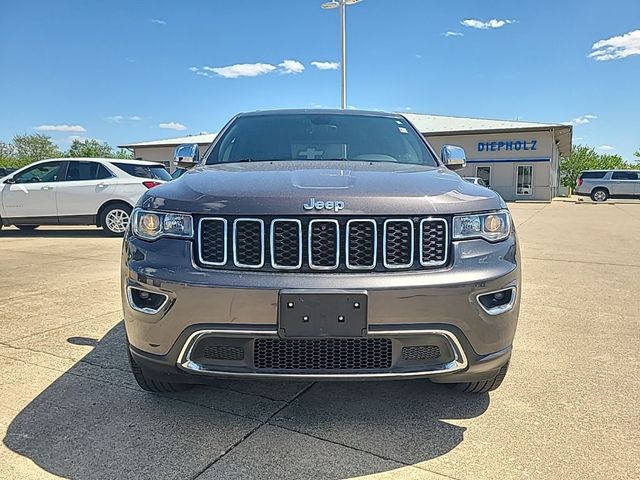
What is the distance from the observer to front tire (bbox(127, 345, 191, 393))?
2.58 m

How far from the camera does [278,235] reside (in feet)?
7.34

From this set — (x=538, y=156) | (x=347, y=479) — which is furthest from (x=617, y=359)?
(x=538, y=156)

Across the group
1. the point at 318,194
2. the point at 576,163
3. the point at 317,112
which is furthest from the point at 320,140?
the point at 576,163

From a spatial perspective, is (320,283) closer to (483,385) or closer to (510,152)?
(483,385)

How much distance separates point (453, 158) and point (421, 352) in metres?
1.93

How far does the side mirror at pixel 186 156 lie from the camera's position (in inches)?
152

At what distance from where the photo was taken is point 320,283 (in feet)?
7.11

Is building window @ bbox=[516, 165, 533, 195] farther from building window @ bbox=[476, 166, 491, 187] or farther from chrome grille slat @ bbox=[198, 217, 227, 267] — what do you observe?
chrome grille slat @ bbox=[198, 217, 227, 267]

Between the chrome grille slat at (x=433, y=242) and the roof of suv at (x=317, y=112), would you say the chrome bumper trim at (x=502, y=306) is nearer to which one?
the chrome grille slat at (x=433, y=242)

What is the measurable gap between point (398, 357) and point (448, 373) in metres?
0.23

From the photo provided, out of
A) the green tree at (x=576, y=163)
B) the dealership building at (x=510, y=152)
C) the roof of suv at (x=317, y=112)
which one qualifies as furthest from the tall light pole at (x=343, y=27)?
the green tree at (x=576, y=163)

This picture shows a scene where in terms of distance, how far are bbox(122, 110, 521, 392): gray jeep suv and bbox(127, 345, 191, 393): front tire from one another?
20 centimetres

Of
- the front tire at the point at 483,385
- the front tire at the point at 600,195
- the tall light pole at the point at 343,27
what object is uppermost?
the tall light pole at the point at 343,27

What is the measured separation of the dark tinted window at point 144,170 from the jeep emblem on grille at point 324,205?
8.68 metres
